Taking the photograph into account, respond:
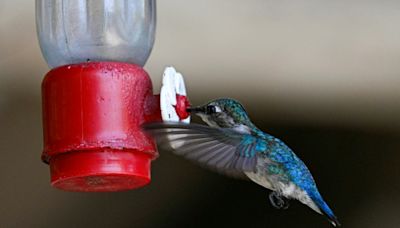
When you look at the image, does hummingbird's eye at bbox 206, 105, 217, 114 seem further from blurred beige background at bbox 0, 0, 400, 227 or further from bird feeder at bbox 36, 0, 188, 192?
blurred beige background at bbox 0, 0, 400, 227

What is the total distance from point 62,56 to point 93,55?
112 millimetres

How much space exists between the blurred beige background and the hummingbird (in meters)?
1.19

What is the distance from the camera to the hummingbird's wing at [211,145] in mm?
2881

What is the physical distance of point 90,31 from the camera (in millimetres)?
3262

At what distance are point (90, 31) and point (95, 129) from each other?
1.35 feet

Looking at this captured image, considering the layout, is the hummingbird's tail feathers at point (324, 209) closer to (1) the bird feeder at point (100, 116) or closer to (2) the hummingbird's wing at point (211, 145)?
(2) the hummingbird's wing at point (211, 145)

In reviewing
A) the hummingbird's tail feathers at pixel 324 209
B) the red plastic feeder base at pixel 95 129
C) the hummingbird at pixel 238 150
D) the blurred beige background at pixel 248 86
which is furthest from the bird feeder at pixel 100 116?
the blurred beige background at pixel 248 86

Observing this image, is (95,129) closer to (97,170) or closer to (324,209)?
(97,170)

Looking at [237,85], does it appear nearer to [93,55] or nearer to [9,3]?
[9,3]

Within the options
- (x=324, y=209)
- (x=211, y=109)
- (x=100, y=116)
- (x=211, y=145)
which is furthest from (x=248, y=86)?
(x=100, y=116)

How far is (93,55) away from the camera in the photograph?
3191 mm

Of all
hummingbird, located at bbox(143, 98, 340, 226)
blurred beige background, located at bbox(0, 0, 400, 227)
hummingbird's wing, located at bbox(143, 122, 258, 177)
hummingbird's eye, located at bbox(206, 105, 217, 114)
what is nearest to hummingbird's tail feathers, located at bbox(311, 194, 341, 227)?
hummingbird, located at bbox(143, 98, 340, 226)

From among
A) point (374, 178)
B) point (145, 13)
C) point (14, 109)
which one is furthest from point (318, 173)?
point (145, 13)

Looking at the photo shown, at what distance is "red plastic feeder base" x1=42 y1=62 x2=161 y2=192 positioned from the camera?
9.59ft
